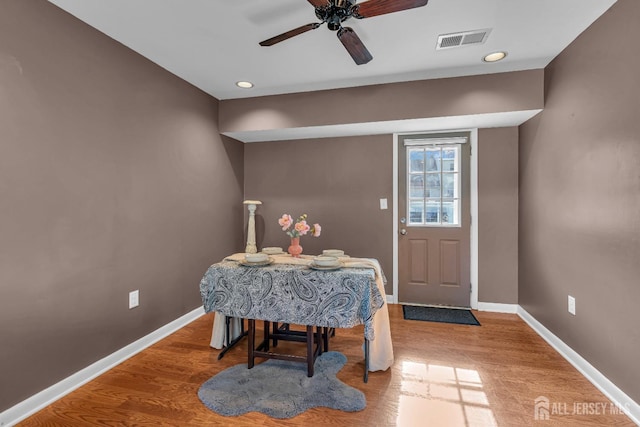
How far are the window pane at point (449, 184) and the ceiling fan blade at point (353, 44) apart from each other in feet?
6.70

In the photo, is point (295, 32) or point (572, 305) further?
point (572, 305)

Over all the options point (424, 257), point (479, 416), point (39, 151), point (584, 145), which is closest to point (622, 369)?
point (479, 416)

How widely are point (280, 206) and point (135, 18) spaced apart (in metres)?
2.50

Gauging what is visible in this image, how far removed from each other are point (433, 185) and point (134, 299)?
3350 millimetres

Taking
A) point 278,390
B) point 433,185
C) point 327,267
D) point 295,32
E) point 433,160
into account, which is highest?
point 295,32

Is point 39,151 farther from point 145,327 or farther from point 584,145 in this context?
point 584,145

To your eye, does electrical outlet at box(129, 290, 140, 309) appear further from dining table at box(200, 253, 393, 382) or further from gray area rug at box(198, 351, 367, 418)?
gray area rug at box(198, 351, 367, 418)

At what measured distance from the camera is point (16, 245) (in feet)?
5.56

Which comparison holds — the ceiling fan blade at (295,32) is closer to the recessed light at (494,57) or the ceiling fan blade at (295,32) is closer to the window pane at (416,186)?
the recessed light at (494,57)

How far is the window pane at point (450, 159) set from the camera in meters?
3.57

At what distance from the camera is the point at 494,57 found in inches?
101

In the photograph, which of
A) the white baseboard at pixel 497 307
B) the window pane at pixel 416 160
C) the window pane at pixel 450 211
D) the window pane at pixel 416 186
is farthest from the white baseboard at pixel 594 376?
the window pane at pixel 416 160

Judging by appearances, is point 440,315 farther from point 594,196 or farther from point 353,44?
point 353,44

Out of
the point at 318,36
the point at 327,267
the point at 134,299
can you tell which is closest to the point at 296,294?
the point at 327,267
